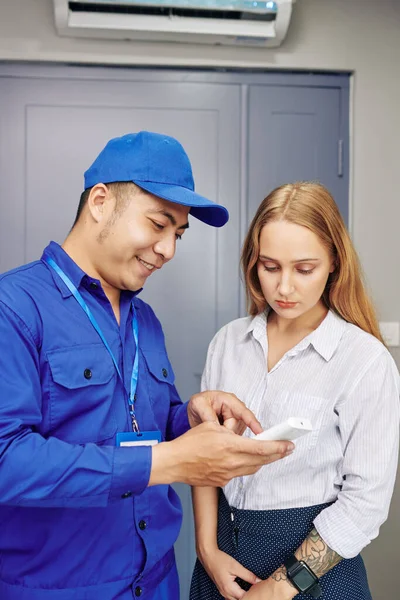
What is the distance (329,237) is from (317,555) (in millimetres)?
700

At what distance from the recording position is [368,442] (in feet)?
4.29

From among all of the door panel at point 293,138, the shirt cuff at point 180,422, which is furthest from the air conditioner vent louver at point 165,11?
the shirt cuff at point 180,422

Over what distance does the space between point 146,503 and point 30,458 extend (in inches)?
15.4

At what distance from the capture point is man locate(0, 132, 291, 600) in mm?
1093

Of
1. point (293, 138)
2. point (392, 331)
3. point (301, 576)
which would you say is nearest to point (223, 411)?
point (301, 576)

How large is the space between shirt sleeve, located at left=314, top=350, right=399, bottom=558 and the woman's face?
0.22m

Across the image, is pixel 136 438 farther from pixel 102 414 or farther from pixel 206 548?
pixel 206 548

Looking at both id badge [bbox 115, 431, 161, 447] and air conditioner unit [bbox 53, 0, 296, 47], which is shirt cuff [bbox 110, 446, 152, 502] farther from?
air conditioner unit [bbox 53, 0, 296, 47]

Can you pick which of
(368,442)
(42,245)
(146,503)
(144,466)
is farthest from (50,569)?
(42,245)

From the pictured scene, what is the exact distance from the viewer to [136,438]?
1289mm

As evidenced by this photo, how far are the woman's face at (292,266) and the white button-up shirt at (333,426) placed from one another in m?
0.08

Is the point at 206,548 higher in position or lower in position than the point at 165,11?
lower

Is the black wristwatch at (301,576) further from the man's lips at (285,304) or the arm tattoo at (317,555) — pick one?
the man's lips at (285,304)

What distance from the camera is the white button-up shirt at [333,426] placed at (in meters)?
1.30
